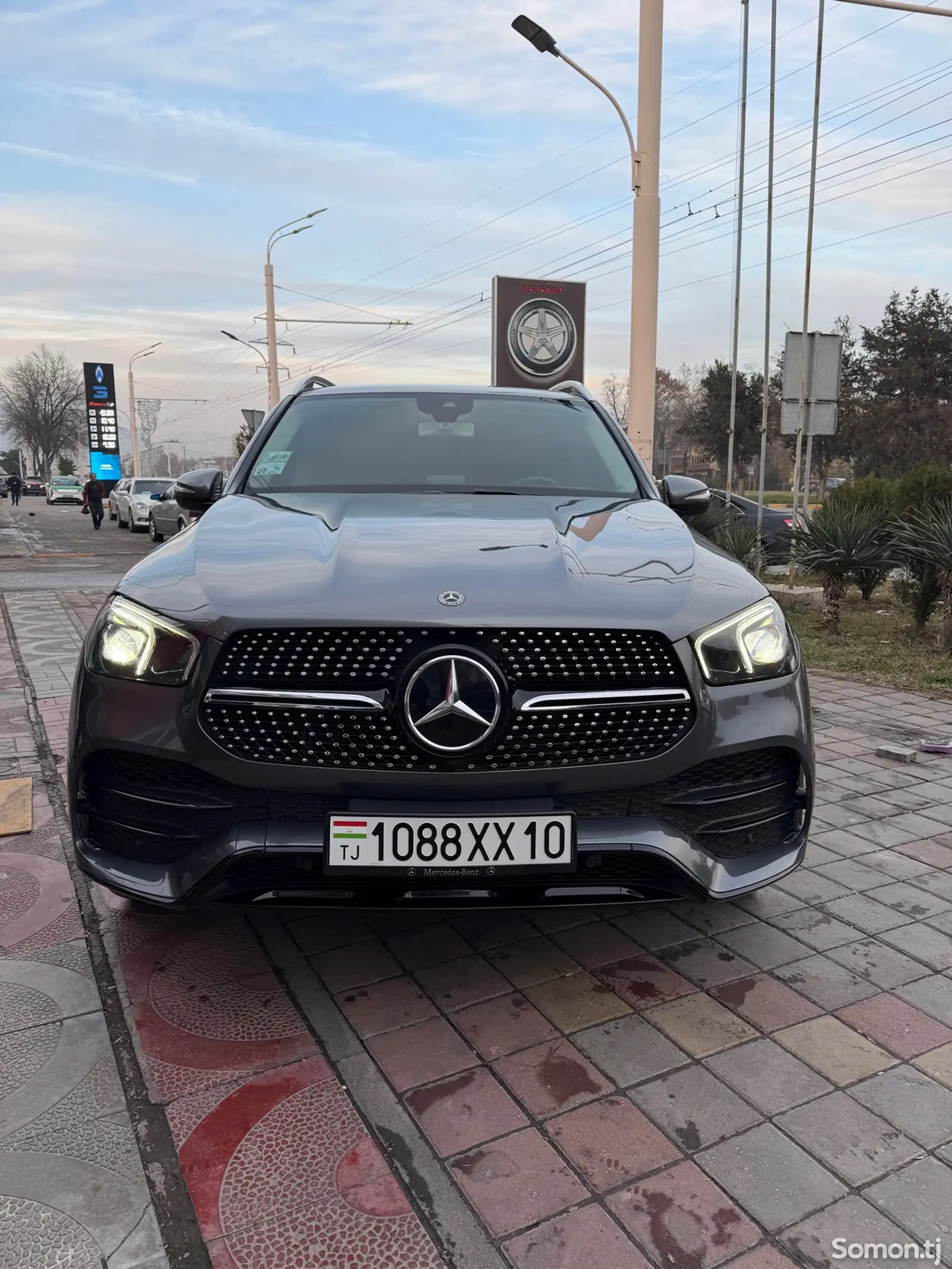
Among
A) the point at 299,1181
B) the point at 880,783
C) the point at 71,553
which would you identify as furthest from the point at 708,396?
the point at 299,1181

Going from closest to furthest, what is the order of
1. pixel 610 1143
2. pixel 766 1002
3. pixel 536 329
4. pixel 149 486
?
1. pixel 610 1143
2. pixel 766 1002
3. pixel 536 329
4. pixel 149 486

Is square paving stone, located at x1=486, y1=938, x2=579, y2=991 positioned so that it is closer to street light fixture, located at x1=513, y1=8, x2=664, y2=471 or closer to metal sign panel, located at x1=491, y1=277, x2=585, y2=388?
street light fixture, located at x1=513, y1=8, x2=664, y2=471

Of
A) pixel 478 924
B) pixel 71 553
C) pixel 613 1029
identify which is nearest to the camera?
pixel 613 1029

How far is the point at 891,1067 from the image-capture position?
2.17 metres

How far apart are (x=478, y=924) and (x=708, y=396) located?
149ft

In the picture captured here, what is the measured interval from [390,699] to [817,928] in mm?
1686

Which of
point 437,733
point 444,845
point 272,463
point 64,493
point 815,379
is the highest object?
point 815,379

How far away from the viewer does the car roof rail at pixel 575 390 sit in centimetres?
414

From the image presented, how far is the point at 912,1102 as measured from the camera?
2055mm

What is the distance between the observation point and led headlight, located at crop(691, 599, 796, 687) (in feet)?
7.09

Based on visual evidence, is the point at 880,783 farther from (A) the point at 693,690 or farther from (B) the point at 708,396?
(B) the point at 708,396

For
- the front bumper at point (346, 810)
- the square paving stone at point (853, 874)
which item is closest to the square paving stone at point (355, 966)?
the front bumper at point (346, 810)

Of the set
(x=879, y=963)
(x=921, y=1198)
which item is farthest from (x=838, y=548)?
(x=921, y=1198)

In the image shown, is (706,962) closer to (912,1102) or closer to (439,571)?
(912,1102)
